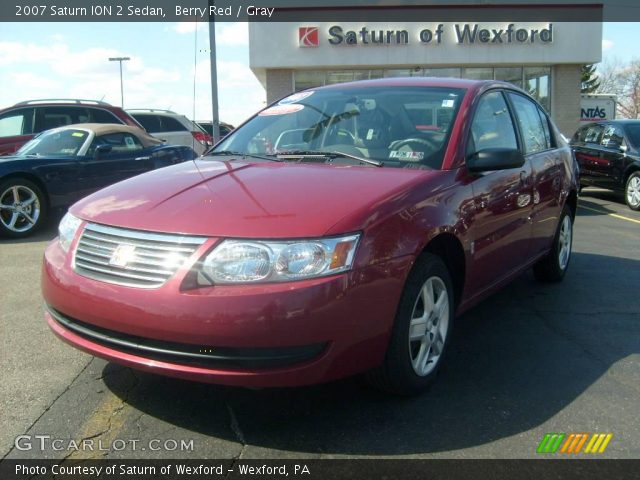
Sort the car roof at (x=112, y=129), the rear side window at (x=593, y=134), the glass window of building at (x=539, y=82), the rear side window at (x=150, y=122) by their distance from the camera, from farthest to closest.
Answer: the glass window of building at (x=539, y=82)
the rear side window at (x=150, y=122)
the rear side window at (x=593, y=134)
the car roof at (x=112, y=129)

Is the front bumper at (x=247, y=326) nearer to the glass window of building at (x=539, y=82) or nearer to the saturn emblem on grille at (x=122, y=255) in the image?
the saturn emblem on grille at (x=122, y=255)

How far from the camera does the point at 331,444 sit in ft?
8.89

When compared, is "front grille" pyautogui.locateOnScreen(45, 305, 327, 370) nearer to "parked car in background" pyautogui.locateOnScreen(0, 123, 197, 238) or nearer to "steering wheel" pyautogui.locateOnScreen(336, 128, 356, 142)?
"steering wheel" pyautogui.locateOnScreen(336, 128, 356, 142)

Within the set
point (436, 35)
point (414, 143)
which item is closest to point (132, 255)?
point (414, 143)

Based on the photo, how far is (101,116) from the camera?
11305 mm

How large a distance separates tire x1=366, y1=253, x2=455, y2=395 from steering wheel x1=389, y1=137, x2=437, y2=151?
74cm

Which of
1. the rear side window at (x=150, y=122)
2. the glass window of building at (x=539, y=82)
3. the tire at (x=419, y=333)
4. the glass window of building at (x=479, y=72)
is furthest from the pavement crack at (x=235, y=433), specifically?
the glass window of building at (x=539, y=82)

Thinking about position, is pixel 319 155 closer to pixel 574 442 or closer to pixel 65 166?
pixel 574 442

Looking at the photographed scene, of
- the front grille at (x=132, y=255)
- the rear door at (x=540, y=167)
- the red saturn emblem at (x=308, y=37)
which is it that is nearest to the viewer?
the front grille at (x=132, y=255)

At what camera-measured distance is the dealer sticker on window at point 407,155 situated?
3499mm

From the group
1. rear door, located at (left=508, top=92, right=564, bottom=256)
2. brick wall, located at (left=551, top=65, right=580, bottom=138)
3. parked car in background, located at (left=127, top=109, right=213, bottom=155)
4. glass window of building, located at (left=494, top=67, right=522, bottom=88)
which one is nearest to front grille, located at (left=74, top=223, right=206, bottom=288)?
rear door, located at (left=508, top=92, right=564, bottom=256)

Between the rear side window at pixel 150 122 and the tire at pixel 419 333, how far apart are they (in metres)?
12.5

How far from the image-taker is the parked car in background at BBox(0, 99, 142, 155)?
10992 millimetres

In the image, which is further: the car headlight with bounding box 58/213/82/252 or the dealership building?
the dealership building
